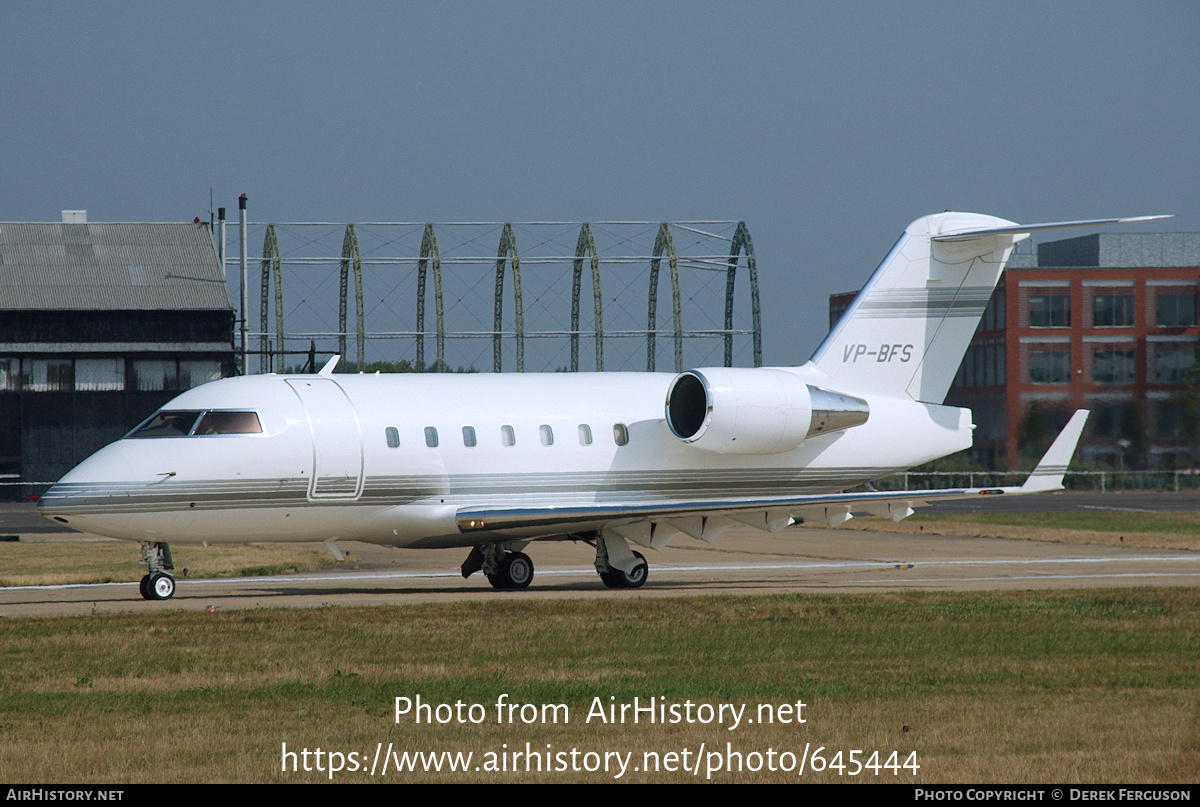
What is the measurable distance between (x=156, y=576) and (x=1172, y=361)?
34965 millimetres

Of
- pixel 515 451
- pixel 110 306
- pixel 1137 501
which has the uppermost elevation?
pixel 110 306

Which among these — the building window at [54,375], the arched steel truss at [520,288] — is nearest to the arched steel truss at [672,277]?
the arched steel truss at [520,288]

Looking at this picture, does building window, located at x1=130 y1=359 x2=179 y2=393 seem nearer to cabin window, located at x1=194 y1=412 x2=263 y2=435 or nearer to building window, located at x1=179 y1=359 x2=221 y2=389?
building window, located at x1=179 y1=359 x2=221 y2=389

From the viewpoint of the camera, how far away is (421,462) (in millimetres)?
20859

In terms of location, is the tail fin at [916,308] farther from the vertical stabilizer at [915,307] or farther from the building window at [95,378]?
the building window at [95,378]

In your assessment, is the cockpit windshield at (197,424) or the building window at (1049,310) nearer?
the cockpit windshield at (197,424)

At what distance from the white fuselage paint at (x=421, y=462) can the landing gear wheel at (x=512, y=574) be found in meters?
0.82

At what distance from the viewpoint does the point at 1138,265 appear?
63219mm

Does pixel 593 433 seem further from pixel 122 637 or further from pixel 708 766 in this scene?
pixel 708 766

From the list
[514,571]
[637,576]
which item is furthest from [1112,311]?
[514,571]

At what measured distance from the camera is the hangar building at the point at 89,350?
5353 cm

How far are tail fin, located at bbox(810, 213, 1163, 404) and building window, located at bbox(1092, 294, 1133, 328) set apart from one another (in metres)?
30.1

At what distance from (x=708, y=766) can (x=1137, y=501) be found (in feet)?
142
